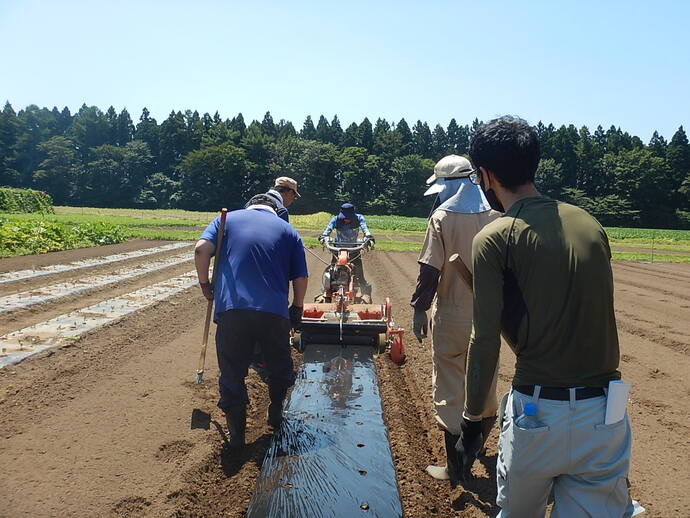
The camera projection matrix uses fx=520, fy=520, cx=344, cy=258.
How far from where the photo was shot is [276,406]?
13.3 feet

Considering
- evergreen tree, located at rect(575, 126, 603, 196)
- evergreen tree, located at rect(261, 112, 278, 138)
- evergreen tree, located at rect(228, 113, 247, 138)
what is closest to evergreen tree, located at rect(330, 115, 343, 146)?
A: evergreen tree, located at rect(261, 112, 278, 138)

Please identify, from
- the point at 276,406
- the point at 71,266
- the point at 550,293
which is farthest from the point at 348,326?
the point at 71,266

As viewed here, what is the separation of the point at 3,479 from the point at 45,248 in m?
16.3

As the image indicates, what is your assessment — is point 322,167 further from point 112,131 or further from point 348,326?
point 348,326

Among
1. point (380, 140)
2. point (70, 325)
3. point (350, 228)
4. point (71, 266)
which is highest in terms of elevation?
point (380, 140)

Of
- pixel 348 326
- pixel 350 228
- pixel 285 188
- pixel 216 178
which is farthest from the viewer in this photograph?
pixel 216 178

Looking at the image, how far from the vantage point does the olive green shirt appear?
1.60m

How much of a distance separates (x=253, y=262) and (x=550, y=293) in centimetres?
243

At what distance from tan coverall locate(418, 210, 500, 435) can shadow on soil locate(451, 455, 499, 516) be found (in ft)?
1.20

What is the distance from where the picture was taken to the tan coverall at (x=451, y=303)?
11.1ft

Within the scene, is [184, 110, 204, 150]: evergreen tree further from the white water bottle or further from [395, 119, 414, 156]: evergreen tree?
the white water bottle

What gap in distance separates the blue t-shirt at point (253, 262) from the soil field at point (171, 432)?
3.57 ft

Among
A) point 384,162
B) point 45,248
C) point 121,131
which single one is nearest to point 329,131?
point 384,162

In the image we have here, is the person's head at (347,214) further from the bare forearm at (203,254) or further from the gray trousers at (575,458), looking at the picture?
the gray trousers at (575,458)
